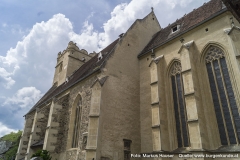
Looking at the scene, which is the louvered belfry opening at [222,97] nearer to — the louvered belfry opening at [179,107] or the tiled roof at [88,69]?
the louvered belfry opening at [179,107]

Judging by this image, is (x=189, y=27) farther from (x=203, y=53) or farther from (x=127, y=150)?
(x=127, y=150)

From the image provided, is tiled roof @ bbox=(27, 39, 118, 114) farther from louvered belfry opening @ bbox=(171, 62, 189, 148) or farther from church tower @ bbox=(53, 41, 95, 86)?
church tower @ bbox=(53, 41, 95, 86)

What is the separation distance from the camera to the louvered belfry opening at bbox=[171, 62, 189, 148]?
11.2m

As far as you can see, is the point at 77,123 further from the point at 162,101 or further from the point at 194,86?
the point at 194,86

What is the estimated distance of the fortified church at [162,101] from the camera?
9.87m

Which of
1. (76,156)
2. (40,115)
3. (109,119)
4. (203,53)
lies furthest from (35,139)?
(203,53)

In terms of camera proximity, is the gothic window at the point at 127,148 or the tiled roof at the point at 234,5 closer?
the tiled roof at the point at 234,5

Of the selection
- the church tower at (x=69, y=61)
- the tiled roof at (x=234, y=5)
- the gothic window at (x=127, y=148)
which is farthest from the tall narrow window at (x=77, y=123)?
the tiled roof at (x=234, y=5)

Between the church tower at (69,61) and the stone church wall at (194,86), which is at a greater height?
the church tower at (69,61)

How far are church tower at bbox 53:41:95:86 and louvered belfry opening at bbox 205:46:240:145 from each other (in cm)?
1949

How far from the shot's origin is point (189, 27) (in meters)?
12.9

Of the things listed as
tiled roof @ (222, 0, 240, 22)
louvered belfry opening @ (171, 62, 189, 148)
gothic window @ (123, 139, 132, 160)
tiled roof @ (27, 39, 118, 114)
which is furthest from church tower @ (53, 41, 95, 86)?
tiled roof @ (222, 0, 240, 22)

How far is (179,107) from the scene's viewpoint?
12.0 meters

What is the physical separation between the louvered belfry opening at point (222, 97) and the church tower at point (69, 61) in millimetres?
19490
